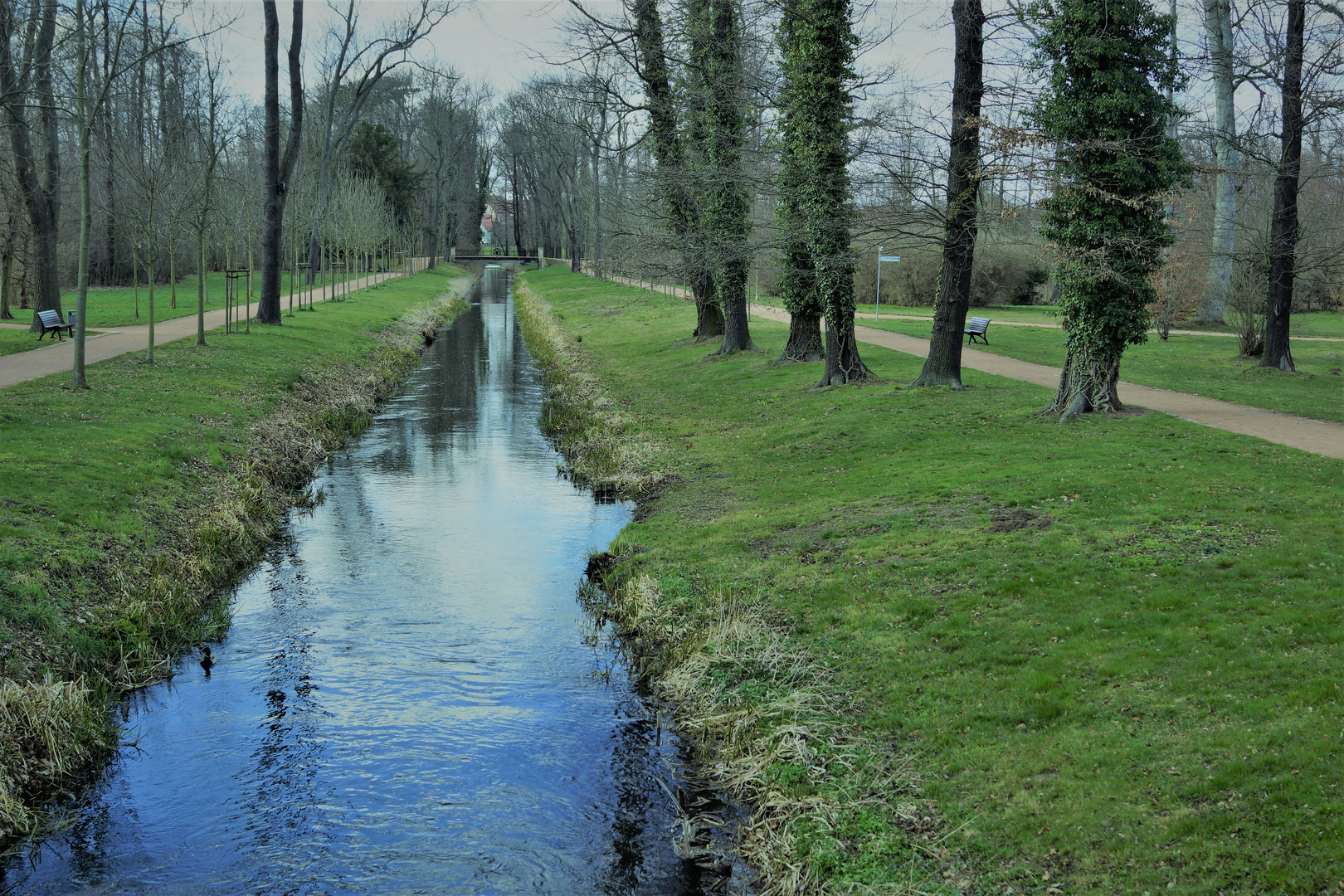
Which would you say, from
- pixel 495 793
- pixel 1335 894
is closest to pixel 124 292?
pixel 495 793

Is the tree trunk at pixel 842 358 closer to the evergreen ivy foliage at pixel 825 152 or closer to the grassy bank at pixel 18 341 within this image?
the evergreen ivy foliage at pixel 825 152

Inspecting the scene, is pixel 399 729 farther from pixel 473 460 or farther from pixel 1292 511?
pixel 473 460

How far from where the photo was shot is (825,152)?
17438 mm

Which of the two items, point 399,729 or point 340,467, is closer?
point 399,729

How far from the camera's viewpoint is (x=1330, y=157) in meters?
18.8

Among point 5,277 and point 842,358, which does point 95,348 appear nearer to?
point 5,277

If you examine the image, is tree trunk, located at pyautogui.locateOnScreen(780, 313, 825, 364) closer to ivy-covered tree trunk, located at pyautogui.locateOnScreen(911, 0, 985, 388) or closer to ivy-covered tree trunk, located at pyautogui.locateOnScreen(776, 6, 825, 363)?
ivy-covered tree trunk, located at pyautogui.locateOnScreen(776, 6, 825, 363)

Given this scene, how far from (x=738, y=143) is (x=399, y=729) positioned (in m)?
16.8

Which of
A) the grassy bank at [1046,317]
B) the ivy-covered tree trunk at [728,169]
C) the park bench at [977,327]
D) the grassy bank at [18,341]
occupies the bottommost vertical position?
the grassy bank at [18,341]

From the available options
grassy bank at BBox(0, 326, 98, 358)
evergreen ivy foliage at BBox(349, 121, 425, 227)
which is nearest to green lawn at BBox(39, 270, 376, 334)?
grassy bank at BBox(0, 326, 98, 358)

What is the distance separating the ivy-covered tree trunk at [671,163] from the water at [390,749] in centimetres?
989

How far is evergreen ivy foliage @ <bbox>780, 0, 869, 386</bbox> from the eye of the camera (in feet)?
56.5

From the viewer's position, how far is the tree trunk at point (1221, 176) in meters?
23.6

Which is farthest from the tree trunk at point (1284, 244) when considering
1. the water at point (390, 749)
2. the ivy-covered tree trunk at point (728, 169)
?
the water at point (390, 749)
